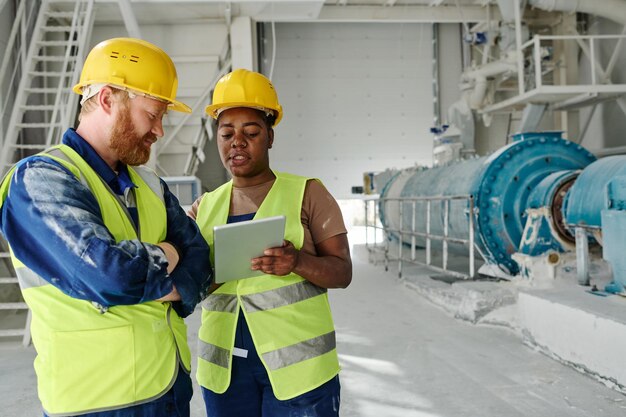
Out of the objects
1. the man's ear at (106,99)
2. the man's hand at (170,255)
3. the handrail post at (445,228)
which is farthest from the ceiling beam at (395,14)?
the man's hand at (170,255)

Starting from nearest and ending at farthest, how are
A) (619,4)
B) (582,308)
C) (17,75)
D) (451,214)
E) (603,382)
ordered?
(603,382)
(582,308)
(451,214)
(17,75)
(619,4)

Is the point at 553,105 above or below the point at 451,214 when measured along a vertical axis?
above

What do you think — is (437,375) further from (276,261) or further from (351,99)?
(351,99)

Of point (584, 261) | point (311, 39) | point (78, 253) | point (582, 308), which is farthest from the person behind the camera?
point (311, 39)

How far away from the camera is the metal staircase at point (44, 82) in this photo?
6349mm

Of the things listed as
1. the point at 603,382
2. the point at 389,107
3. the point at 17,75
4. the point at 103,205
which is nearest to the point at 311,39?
the point at 389,107

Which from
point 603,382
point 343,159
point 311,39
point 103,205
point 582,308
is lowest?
point 603,382

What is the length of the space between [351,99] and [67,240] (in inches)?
559

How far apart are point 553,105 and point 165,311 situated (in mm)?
10161

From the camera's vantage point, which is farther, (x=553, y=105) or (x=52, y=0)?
(x=553, y=105)

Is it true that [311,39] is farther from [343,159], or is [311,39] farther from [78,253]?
[78,253]

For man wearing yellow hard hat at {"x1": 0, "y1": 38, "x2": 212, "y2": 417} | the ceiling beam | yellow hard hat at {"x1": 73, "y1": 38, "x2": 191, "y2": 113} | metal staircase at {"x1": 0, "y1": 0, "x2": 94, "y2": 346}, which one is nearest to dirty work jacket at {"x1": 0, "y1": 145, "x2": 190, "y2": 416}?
man wearing yellow hard hat at {"x1": 0, "y1": 38, "x2": 212, "y2": 417}

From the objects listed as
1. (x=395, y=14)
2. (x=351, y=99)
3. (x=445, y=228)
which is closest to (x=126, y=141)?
(x=445, y=228)

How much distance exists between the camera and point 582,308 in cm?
376
